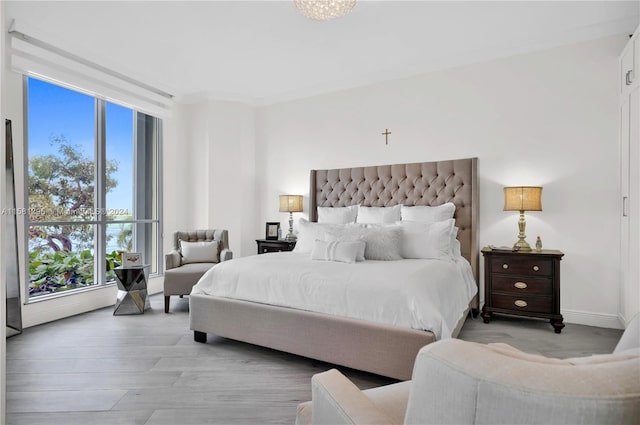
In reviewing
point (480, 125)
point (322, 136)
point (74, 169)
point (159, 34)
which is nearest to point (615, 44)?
point (480, 125)

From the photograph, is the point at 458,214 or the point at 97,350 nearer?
the point at 97,350

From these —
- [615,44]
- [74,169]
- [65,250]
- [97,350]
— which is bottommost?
[97,350]

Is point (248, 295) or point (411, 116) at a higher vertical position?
point (411, 116)

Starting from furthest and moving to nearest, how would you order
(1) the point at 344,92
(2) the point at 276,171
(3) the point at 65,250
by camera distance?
(2) the point at 276,171
(1) the point at 344,92
(3) the point at 65,250

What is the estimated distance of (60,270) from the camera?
12.0 feet

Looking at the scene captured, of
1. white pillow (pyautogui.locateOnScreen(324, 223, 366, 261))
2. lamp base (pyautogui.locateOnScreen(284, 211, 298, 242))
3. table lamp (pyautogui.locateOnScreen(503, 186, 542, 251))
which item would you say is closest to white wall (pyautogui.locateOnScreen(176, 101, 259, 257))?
lamp base (pyautogui.locateOnScreen(284, 211, 298, 242))

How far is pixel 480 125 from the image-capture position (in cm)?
372

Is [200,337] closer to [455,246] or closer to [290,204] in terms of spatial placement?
[290,204]

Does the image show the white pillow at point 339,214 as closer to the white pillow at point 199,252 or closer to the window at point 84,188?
the white pillow at point 199,252

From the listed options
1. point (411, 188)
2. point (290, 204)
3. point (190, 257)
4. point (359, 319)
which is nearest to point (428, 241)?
point (411, 188)

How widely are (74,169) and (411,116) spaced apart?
152 inches

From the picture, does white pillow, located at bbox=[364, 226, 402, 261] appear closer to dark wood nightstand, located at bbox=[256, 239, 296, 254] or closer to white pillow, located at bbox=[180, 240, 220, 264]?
dark wood nightstand, located at bbox=[256, 239, 296, 254]

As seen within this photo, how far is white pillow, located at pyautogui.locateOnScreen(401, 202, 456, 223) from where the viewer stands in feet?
11.7

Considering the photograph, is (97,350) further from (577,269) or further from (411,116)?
(577,269)
